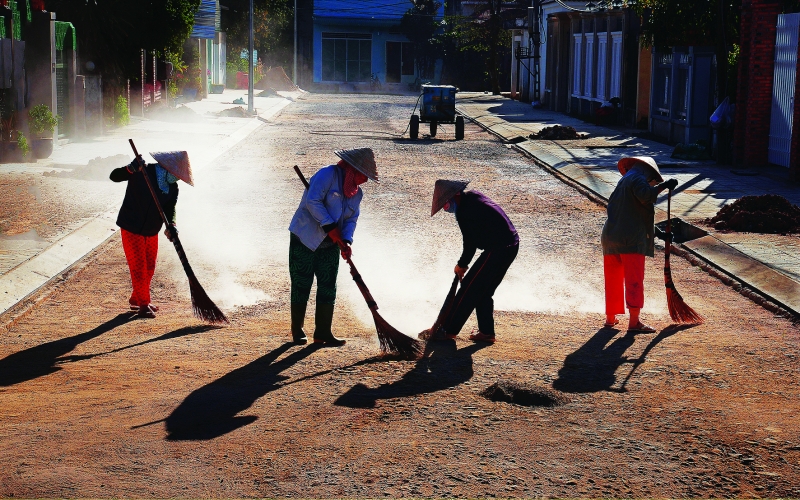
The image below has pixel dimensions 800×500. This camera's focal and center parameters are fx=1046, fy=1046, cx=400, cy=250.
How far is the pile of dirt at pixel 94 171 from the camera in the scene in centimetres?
1788

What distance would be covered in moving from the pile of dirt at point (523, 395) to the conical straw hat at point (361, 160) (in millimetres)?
1884

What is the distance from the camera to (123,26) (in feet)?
96.2

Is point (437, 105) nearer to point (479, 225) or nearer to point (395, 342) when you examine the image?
point (479, 225)

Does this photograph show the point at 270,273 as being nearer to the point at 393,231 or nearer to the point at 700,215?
the point at 393,231

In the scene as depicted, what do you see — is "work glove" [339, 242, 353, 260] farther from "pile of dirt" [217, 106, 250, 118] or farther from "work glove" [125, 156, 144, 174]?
"pile of dirt" [217, 106, 250, 118]

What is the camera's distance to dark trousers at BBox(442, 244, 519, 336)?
322 inches

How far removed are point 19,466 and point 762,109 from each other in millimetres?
17847

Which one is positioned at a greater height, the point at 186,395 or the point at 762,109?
the point at 762,109

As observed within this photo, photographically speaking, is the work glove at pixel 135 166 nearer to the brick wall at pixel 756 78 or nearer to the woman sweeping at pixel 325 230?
the woman sweeping at pixel 325 230

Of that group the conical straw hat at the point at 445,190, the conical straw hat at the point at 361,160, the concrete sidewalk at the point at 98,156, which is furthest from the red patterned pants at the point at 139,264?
the conical straw hat at the point at 445,190

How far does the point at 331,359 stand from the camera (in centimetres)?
771

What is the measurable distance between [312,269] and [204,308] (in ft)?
3.63

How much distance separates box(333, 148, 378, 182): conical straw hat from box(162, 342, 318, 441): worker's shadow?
1432 millimetres

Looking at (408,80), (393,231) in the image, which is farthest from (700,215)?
(408,80)
